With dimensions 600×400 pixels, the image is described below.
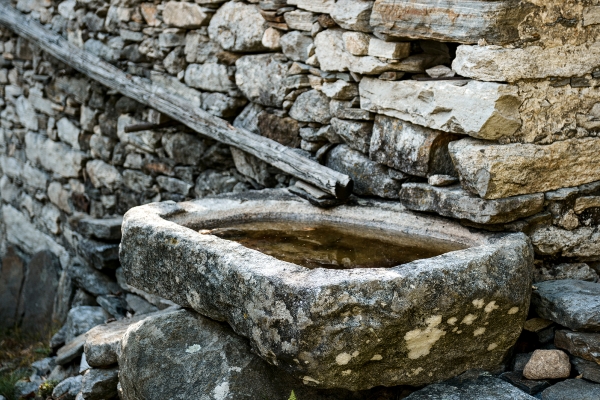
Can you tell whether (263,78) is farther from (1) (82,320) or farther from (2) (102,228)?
(1) (82,320)

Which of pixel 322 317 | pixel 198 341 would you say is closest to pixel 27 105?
pixel 198 341

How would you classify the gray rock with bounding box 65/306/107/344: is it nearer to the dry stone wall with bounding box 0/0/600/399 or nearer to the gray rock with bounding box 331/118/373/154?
the dry stone wall with bounding box 0/0/600/399

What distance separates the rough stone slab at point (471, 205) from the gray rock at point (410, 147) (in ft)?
0.33

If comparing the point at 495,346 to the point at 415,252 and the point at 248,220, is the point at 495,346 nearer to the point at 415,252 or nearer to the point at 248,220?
the point at 415,252

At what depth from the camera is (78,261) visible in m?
5.98

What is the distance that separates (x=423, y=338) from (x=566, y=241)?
0.94 m

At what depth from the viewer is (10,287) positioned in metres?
6.39

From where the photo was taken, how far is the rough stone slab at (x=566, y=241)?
3170 mm

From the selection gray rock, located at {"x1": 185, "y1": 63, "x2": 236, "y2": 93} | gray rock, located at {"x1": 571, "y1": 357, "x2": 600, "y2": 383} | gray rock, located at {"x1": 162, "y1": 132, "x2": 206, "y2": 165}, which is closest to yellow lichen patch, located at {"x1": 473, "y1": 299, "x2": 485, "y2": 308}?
gray rock, located at {"x1": 571, "y1": 357, "x2": 600, "y2": 383}

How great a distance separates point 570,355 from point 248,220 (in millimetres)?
1688

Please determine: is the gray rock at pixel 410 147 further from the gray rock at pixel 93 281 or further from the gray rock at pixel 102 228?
the gray rock at pixel 93 281

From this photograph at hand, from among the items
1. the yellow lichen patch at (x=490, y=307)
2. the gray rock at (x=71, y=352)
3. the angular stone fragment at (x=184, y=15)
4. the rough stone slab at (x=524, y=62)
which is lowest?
the gray rock at (x=71, y=352)

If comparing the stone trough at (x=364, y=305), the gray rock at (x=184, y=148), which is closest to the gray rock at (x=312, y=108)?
the gray rock at (x=184, y=148)

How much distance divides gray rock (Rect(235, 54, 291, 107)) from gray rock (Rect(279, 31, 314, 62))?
83mm
